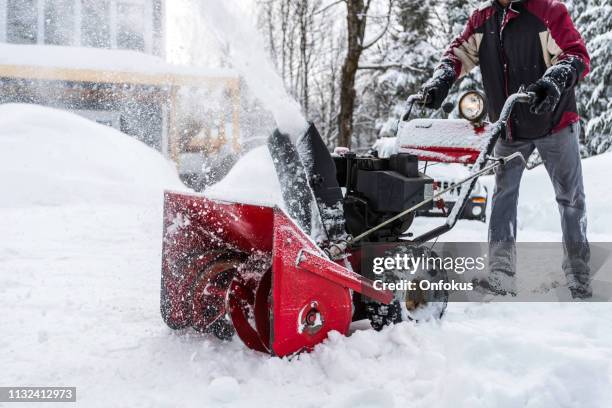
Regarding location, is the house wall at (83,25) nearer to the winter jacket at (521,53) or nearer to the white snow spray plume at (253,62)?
the white snow spray plume at (253,62)

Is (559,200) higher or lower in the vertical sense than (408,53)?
lower

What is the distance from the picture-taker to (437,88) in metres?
3.23

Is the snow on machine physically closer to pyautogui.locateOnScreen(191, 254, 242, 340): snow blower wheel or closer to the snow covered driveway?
pyautogui.locateOnScreen(191, 254, 242, 340): snow blower wheel

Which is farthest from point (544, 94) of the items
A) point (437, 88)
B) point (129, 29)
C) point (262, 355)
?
point (129, 29)

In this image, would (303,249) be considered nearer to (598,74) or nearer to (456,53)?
(456,53)

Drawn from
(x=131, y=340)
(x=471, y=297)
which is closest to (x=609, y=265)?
(x=471, y=297)

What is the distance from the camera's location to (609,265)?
13.1 feet

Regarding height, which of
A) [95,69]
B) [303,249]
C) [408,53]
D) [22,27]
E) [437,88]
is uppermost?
[22,27]

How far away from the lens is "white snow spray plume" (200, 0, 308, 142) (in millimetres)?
2426

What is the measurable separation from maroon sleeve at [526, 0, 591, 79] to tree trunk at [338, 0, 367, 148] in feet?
26.8

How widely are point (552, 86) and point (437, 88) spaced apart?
65 centimetres

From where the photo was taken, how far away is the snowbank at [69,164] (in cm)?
728

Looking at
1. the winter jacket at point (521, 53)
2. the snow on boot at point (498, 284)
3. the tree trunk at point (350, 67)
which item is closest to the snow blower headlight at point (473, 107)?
the winter jacket at point (521, 53)

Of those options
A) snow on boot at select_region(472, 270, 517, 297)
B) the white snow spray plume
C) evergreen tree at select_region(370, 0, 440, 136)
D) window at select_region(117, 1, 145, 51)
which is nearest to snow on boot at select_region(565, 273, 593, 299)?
snow on boot at select_region(472, 270, 517, 297)
